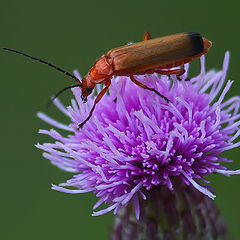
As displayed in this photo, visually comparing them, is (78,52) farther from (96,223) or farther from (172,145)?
(172,145)

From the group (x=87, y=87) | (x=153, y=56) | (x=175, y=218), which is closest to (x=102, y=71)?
(x=87, y=87)

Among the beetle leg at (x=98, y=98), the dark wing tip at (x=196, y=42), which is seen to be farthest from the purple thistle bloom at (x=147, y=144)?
the dark wing tip at (x=196, y=42)

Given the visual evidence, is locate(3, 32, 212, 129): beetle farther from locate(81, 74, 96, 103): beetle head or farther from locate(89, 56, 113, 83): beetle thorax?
locate(81, 74, 96, 103): beetle head

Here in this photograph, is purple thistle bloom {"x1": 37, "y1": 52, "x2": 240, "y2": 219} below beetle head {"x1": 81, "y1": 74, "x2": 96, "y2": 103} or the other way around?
below

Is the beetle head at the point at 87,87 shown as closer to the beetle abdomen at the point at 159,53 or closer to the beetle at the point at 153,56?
the beetle at the point at 153,56

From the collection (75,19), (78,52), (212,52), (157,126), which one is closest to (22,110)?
(78,52)

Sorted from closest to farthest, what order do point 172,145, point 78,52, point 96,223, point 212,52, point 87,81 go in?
point 172,145 < point 87,81 < point 96,223 < point 212,52 < point 78,52

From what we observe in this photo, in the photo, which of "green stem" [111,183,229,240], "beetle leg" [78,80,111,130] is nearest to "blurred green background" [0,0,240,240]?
"green stem" [111,183,229,240]
